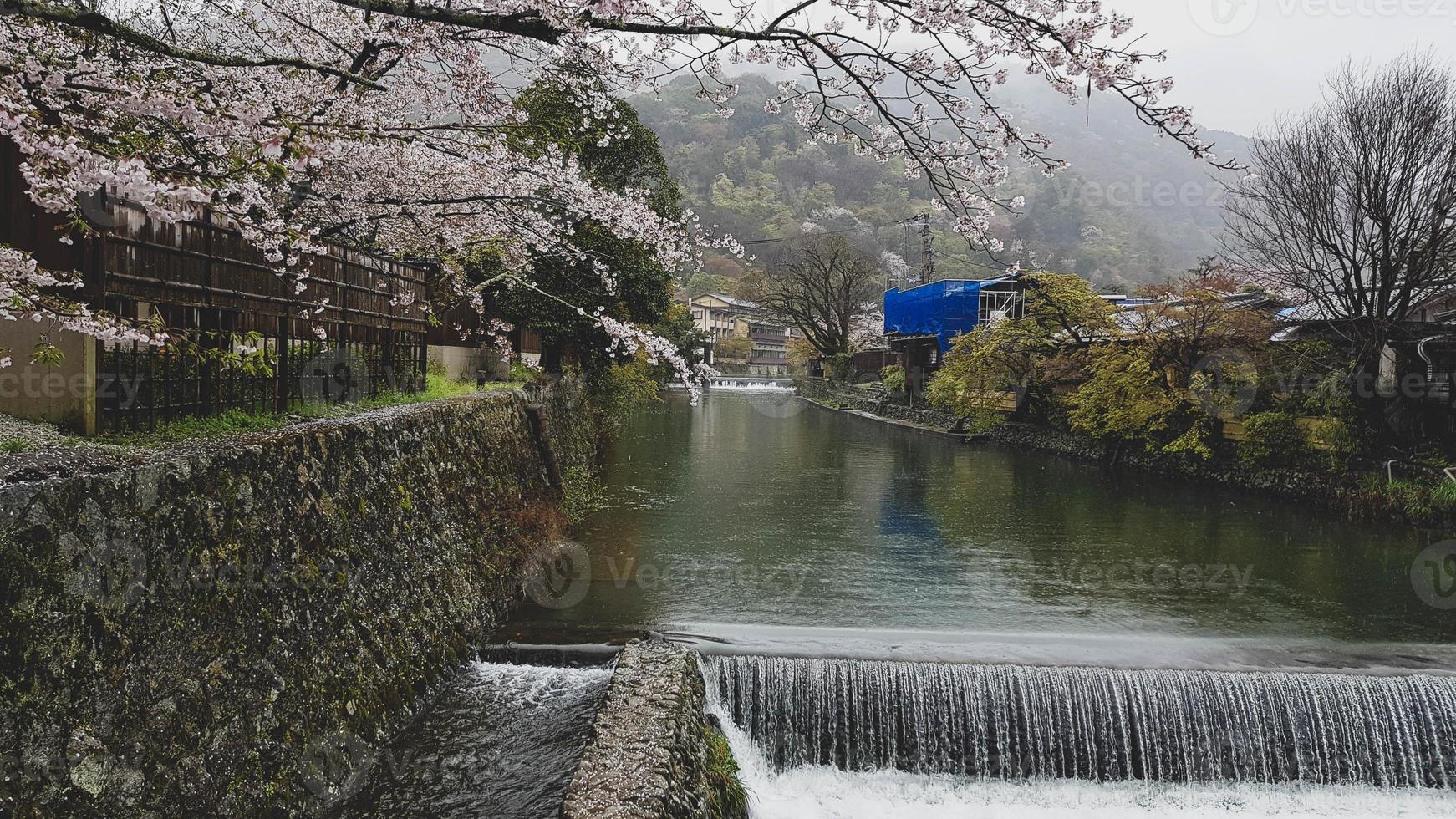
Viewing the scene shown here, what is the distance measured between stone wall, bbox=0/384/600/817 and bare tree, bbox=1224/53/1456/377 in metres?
14.5

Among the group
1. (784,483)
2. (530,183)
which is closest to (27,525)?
(530,183)

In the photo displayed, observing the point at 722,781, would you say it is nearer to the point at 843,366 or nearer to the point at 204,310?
the point at 204,310

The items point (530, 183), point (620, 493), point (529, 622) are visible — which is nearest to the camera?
point (529, 622)

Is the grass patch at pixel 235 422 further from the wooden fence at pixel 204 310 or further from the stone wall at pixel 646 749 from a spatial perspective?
the stone wall at pixel 646 749

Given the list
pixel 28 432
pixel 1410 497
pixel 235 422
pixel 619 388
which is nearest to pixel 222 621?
pixel 28 432

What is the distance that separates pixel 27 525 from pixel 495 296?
50.8 feet

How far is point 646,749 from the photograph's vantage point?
5160mm

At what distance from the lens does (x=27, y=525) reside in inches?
126

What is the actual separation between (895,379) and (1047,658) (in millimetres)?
30835

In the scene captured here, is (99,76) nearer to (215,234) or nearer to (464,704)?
(215,234)

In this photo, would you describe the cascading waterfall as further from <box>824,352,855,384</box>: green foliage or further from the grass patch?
<box>824,352,855,384</box>: green foliage

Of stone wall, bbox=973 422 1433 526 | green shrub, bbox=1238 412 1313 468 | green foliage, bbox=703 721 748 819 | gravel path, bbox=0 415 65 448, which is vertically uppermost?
gravel path, bbox=0 415 65 448

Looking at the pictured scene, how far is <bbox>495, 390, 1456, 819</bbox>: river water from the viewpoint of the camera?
695cm

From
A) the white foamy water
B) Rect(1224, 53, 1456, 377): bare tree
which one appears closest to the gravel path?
the white foamy water
